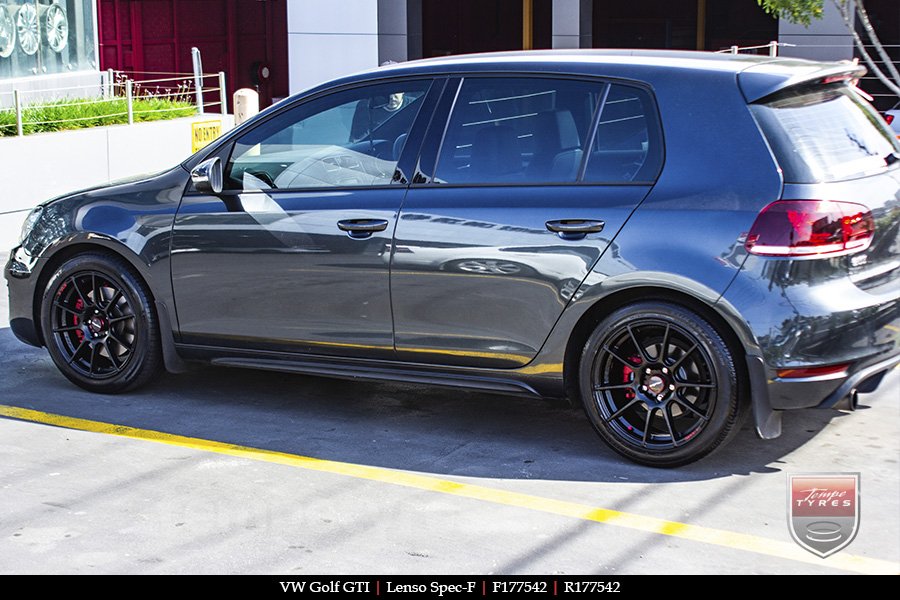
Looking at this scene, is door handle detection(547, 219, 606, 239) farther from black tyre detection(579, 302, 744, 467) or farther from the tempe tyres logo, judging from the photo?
the tempe tyres logo

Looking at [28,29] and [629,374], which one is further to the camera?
[28,29]

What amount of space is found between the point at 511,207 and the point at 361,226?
2.48ft

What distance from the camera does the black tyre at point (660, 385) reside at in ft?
17.8

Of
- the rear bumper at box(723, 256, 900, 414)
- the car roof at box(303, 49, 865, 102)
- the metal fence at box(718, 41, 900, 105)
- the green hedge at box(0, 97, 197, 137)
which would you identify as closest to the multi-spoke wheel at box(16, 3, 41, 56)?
the green hedge at box(0, 97, 197, 137)

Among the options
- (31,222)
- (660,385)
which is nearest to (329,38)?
(31,222)

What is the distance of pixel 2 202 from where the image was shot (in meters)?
12.2

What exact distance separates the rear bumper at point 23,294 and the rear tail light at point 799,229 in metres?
3.91

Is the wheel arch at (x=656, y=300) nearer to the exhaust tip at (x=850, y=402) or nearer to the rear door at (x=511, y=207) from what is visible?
the rear door at (x=511, y=207)

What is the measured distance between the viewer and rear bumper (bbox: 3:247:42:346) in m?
7.00

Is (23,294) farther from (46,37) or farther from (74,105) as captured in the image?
(46,37)

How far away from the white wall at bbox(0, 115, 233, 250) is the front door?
6273mm

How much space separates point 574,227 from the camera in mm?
5578

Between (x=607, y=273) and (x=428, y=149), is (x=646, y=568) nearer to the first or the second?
(x=607, y=273)

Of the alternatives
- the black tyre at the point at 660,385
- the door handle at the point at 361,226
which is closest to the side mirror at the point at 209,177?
the door handle at the point at 361,226
